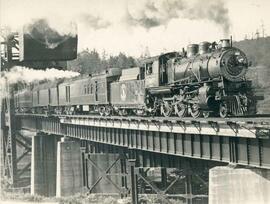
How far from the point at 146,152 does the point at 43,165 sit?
62.2 ft

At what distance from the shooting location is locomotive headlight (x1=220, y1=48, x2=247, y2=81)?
2383 centimetres

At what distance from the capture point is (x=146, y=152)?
1186 inches

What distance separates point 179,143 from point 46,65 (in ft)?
107

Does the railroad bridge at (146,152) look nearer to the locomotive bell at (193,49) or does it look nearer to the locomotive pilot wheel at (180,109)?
the locomotive pilot wheel at (180,109)

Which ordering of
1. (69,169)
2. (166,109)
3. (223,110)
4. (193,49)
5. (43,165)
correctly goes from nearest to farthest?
1. (223,110)
2. (193,49)
3. (166,109)
4. (69,169)
5. (43,165)

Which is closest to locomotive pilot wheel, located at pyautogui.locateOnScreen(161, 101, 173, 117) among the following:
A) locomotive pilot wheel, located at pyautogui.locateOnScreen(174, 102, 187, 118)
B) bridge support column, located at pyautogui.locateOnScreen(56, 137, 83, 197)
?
locomotive pilot wheel, located at pyautogui.locateOnScreen(174, 102, 187, 118)

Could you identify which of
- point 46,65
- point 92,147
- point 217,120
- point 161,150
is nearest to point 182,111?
point 161,150

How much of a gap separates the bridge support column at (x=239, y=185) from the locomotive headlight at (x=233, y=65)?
5.91 m

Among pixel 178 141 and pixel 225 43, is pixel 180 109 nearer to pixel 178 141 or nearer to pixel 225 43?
pixel 178 141

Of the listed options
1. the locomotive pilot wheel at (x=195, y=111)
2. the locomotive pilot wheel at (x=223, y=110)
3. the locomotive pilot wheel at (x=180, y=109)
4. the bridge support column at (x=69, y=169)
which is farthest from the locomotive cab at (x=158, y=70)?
the bridge support column at (x=69, y=169)

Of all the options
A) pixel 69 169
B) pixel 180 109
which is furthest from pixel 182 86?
pixel 69 169

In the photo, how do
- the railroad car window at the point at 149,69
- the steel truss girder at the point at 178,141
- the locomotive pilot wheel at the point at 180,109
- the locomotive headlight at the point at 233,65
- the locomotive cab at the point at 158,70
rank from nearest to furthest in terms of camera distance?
the steel truss girder at the point at 178,141
the locomotive headlight at the point at 233,65
the locomotive pilot wheel at the point at 180,109
the locomotive cab at the point at 158,70
the railroad car window at the point at 149,69

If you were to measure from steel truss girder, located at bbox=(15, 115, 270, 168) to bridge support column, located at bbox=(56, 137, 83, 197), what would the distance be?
1.23 metres

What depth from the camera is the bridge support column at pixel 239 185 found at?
19.1 m
